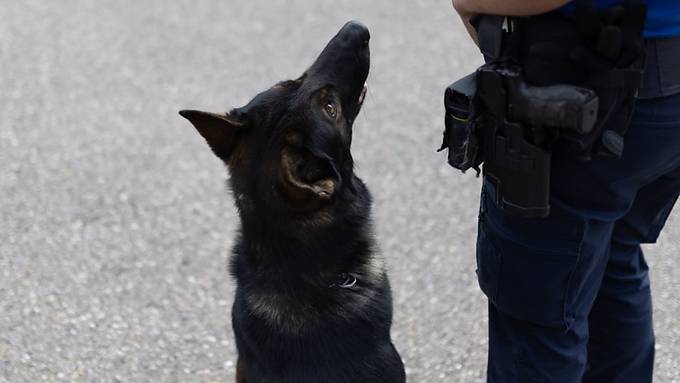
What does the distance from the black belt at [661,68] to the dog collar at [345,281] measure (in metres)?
0.92

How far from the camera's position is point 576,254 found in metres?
1.98

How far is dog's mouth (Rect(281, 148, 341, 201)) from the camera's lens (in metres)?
2.22

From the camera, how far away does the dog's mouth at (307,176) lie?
2217 mm

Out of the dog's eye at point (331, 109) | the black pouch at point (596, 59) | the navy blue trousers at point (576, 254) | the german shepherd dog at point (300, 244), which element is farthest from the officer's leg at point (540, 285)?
the dog's eye at point (331, 109)

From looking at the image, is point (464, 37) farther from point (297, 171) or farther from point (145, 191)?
point (297, 171)

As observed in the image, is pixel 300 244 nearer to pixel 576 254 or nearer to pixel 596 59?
pixel 576 254

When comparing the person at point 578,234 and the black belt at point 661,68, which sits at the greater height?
the black belt at point 661,68

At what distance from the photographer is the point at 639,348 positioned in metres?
2.54

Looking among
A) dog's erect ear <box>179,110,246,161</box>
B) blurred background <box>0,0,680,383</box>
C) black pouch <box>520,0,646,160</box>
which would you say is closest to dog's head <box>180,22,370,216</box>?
dog's erect ear <box>179,110,246,161</box>

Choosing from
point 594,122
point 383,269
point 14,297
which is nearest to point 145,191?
point 14,297

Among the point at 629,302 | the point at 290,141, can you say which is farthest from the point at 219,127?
the point at 629,302

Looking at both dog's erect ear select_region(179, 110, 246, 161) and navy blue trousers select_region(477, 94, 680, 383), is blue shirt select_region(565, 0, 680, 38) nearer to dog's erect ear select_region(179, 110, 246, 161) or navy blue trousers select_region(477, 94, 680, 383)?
navy blue trousers select_region(477, 94, 680, 383)

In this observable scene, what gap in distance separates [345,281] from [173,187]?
2084 mm

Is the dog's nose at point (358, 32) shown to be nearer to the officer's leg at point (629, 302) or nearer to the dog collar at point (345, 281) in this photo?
the dog collar at point (345, 281)
